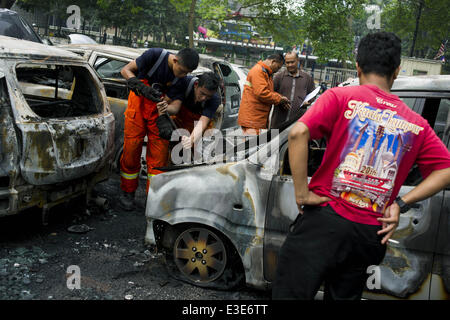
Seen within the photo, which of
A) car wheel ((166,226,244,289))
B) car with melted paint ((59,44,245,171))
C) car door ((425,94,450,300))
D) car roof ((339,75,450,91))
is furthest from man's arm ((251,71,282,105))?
car door ((425,94,450,300))

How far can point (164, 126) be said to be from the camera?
4.46 meters

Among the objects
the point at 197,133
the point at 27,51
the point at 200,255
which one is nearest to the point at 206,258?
the point at 200,255

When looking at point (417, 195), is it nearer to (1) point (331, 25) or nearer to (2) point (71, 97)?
(2) point (71, 97)

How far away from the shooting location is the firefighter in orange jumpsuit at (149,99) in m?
4.52

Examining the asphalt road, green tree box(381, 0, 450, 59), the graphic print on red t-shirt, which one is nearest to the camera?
the graphic print on red t-shirt

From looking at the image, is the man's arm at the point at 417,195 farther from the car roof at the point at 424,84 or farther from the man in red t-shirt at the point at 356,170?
the car roof at the point at 424,84

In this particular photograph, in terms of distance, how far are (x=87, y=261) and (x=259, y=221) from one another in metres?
1.64

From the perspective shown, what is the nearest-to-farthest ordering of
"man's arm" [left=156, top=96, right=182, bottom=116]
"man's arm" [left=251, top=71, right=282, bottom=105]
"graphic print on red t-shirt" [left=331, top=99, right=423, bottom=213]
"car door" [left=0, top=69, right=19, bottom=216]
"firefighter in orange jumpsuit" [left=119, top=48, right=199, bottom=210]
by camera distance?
"graphic print on red t-shirt" [left=331, top=99, right=423, bottom=213] → "car door" [left=0, top=69, right=19, bottom=216] → "firefighter in orange jumpsuit" [left=119, top=48, right=199, bottom=210] → "man's arm" [left=156, top=96, right=182, bottom=116] → "man's arm" [left=251, top=71, right=282, bottom=105]

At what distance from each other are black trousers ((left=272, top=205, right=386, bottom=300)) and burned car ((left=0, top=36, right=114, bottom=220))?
2.57 m

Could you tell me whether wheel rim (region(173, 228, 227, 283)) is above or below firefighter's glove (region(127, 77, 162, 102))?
below

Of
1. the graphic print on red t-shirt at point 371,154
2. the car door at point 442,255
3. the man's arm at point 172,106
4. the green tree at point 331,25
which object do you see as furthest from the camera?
the green tree at point 331,25

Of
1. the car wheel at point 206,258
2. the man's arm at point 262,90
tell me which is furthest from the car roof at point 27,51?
the man's arm at point 262,90

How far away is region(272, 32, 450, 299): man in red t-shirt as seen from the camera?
187 centimetres

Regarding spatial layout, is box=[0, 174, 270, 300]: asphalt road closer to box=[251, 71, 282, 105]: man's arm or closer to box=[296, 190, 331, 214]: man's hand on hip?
box=[296, 190, 331, 214]: man's hand on hip
